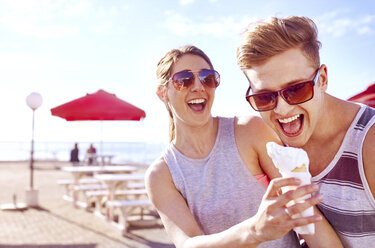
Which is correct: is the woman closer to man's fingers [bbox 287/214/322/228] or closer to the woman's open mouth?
the woman's open mouth

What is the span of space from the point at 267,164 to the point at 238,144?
0.20 meters

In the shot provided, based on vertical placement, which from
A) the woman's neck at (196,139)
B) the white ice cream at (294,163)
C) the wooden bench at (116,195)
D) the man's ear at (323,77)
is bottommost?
the wooden bench at (116,195)

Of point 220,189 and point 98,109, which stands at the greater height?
point 98,109

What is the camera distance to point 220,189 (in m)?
2.04

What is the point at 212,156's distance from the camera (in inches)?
83.9

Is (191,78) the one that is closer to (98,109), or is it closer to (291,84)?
(291,84)

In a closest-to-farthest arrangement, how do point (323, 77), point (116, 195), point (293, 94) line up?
point (293, 94)
point (323, 77)
point (116, 195)

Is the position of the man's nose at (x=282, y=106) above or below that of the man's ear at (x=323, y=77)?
below

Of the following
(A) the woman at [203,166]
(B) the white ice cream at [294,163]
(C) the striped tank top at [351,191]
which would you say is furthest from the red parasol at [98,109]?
(B) the white ice cream at [294,163]

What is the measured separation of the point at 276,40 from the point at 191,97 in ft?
2.48

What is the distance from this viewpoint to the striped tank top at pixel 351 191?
1.69m

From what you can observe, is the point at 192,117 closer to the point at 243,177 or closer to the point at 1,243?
the point at 243,177

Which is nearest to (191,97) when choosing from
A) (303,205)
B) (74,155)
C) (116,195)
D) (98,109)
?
(303,205)

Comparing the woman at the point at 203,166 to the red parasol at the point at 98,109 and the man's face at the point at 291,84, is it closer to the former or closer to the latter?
the man's face at the point at 291,84
